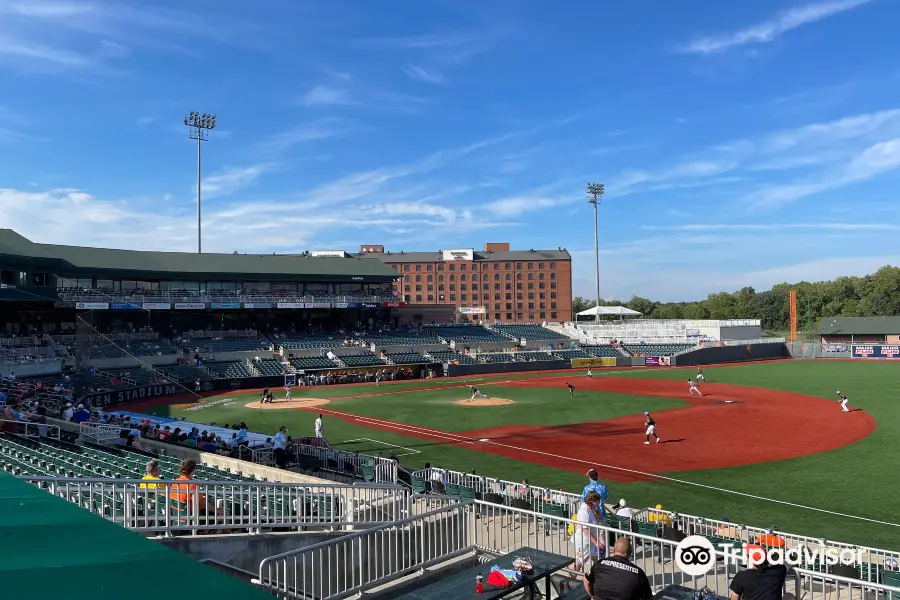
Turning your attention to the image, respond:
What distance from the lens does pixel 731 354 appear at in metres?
74.4

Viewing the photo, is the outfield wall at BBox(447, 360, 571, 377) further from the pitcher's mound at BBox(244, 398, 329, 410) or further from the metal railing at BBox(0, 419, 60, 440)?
the metal railing at BBox(0, 419, 60, 440)

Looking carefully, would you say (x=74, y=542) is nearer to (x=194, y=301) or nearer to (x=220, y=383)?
(x=220, y=383)

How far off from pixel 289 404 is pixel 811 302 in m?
125

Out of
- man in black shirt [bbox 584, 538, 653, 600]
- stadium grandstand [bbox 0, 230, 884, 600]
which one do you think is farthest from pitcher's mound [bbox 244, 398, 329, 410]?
man in black shirt [bbox 584, 538, 653, 600]

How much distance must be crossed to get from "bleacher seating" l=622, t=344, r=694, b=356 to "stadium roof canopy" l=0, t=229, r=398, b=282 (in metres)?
28.7

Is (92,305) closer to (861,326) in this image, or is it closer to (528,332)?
(528,332)

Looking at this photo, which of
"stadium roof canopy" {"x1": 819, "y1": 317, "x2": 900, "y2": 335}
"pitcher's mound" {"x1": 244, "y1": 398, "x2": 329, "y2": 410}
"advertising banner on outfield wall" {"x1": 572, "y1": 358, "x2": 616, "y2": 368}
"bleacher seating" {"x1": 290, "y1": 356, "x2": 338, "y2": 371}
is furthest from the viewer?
"stadium roof canopy" {"x1": 819, "y1": 317, "x2": 900, "y2": 335}

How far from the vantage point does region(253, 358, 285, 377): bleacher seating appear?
5575 cm

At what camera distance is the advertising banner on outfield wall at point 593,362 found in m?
69.5

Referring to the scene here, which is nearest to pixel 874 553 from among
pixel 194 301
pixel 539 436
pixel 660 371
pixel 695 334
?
pixel 539 436

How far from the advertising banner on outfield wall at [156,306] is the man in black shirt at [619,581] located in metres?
59.8

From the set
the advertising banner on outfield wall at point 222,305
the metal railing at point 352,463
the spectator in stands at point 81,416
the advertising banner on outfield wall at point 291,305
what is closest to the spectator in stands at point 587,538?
the metal railing at point 352,463

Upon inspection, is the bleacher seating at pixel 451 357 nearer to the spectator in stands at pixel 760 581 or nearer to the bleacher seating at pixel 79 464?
the bleacher seating at pixel 79 464

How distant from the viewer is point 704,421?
109 feet
